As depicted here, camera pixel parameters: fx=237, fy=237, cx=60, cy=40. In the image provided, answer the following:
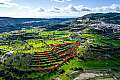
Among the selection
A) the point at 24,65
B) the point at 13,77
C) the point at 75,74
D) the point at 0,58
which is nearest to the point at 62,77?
the point at 75,74

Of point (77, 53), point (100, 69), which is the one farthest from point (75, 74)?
point (77, 53)

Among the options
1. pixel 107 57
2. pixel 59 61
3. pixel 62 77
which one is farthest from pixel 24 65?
pixel 107 57

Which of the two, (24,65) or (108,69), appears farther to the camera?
(24,65)

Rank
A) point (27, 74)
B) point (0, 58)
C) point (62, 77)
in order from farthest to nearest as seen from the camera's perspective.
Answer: point (0, 58)
point (27, 74)
point (62, 77)

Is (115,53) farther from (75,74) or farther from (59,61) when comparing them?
(75,74)

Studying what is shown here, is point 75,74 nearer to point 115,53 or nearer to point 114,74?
point 114,74

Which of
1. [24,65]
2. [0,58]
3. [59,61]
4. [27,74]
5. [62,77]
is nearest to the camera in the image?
[62,77]

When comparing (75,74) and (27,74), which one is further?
(27,74)

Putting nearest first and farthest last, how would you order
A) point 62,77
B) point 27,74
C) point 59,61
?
point 62,77
point 27,74
point 59,61
